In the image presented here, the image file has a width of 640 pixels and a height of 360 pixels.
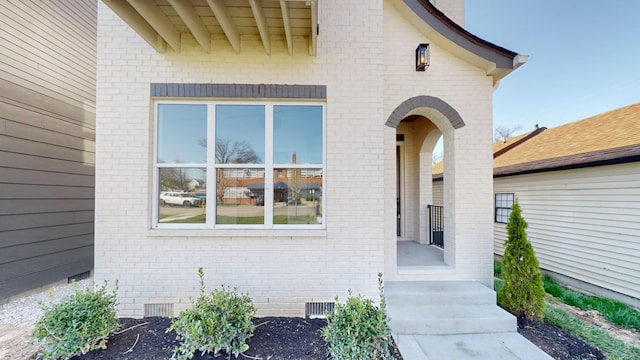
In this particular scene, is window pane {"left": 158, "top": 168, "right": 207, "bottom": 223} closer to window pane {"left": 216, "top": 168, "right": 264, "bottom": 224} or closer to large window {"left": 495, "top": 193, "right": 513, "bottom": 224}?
window pane {"left": 216, "top": 168, "right": 264, "bottom": 224}

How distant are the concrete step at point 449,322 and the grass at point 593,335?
2.75 feet

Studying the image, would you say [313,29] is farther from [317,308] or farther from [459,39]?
[317,308]

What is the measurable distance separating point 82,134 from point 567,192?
34.2 feet

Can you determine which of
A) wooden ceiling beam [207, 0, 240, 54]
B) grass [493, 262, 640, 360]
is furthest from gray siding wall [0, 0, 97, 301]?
grass [493, 262, 640, 360]

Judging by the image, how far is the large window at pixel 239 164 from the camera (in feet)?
12.6

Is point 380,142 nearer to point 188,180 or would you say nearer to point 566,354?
point 188,180

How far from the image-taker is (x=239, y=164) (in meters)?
3.87

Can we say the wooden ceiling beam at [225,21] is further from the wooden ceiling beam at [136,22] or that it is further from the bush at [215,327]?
the bush at [215,327]

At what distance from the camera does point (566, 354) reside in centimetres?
308

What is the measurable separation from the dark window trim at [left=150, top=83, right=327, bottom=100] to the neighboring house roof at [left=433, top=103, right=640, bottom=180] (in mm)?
5388

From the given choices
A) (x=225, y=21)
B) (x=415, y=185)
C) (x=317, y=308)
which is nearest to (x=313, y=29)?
(x=225, y=21)

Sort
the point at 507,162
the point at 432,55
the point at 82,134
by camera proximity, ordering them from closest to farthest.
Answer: the point at 432,55, the point at 82,134, the point at 507,162

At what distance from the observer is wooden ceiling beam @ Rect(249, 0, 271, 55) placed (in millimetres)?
2895

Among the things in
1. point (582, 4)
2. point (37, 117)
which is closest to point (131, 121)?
point (37, 117)
